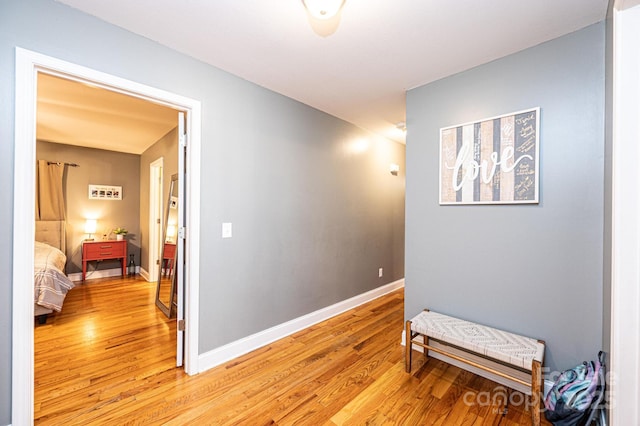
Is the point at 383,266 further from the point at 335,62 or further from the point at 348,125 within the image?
the point at 335,62

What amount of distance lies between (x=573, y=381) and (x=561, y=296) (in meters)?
0.50

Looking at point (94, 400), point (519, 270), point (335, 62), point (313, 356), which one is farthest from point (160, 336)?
point (519, 270)

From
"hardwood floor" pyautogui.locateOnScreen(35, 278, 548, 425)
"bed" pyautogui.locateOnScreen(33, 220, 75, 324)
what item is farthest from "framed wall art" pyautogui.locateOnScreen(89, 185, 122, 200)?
"hardwood floor" pyautogui.locateOnScreen(35, 278, 548, 425)

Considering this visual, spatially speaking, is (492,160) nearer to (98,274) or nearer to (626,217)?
(626,217)

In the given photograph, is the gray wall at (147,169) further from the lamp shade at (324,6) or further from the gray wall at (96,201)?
the lamp shade at (324,6)

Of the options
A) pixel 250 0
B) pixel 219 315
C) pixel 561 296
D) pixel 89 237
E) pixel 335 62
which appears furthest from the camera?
pixel 89 237

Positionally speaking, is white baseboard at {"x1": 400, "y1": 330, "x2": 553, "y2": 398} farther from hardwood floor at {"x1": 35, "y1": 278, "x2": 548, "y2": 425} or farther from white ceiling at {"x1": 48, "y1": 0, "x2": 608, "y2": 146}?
white ceiling at {"x1": 48, "y1": 0, "x2": 608, "y2": 146}

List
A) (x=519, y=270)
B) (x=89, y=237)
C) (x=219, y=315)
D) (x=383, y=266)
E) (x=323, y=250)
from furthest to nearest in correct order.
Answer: (x=89, y=237) < (x=383, y=266) < (x=323, y=250) < (x=219, y=315) < (x=519, y=270)

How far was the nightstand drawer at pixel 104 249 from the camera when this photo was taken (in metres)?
4.80

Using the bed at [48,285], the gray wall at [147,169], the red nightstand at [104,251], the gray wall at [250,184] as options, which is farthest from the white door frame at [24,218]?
the red nightstand at [104,251]

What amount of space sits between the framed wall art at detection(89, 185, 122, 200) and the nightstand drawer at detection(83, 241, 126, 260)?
2.94ft

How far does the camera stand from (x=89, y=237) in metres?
5.08

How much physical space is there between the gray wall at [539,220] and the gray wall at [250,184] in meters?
1.17

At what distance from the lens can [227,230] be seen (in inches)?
92.0
